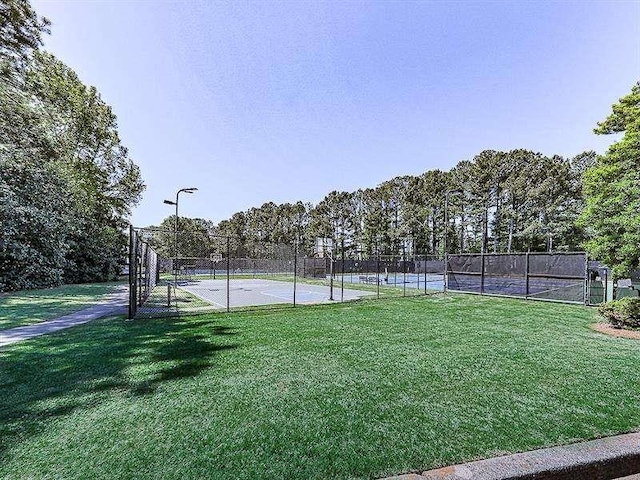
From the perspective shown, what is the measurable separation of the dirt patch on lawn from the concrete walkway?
187 inches

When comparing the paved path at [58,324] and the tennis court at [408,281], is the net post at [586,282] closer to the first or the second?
the tennis court at [408,281]

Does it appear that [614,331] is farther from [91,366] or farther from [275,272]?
[275,272]

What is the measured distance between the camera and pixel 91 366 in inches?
165

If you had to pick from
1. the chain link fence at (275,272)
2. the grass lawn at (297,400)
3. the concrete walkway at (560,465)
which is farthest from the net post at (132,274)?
the chain link fence at (275,272)

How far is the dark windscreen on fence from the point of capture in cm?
1032

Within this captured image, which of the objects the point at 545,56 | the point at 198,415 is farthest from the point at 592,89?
the point at 198,415

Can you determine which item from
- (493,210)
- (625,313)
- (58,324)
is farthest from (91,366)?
(493,210)

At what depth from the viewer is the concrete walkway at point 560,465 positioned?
2018mm

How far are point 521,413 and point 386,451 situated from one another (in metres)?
1.40

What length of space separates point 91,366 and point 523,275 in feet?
40.9

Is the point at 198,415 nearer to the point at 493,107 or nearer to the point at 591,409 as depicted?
the point at 591,409

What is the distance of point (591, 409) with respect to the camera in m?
2.95

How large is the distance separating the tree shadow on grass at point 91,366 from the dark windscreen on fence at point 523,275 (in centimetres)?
1003

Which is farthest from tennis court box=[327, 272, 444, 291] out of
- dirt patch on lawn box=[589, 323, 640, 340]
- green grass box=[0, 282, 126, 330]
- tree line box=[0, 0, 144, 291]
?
tree line box=[0, 0, 144, 291]
